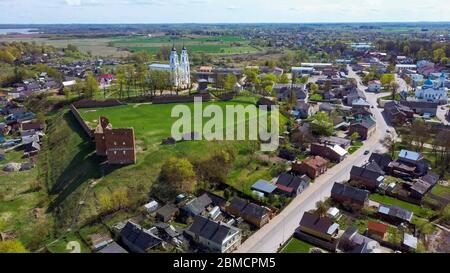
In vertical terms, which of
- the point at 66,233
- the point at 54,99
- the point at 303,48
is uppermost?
the point at 303,48

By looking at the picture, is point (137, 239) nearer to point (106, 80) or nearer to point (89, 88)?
point (89, 88)

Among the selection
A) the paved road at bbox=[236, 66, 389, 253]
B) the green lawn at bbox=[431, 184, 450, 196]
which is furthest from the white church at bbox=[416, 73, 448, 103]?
the green lawn at bbox=[431, 184, 450, 196]

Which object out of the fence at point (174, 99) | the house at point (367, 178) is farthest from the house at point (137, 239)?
the fence at point (174, 99)

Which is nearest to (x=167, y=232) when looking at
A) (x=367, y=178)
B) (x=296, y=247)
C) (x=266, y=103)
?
(x=296, y=247)
